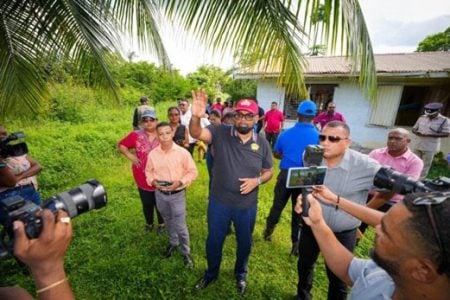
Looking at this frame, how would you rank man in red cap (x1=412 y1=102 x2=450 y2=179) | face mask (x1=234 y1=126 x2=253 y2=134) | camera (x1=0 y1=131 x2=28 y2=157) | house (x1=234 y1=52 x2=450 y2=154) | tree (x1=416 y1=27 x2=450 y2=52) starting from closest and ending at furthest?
face mask (x1=234 y1=126 x2=253 y2=134) → camera (x1=0 y1=131 x2=28 y2=157) → man in red cap (x1=412 y1=102 x2=450 y2=179) → house (x1=234 y1=52 x2=450 y2=154) → tree (x1=416 y1=27 x2=450 y2=52)

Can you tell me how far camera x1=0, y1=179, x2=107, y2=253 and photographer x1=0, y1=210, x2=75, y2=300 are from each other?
0.03 meters

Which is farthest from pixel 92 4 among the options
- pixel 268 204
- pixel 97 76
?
pixel 268 204

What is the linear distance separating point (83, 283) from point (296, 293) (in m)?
2.31

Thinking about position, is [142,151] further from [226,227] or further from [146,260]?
[226,227]

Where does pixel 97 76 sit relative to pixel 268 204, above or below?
above

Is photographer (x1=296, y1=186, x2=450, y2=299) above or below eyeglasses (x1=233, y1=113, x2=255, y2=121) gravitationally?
below

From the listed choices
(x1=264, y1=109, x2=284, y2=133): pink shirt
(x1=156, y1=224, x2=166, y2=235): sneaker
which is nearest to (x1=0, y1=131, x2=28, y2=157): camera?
(x1=156, y1=224, x2=166, y2=235): sneaker

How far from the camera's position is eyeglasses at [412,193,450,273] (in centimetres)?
77

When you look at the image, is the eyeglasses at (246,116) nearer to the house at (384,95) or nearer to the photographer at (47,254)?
the photographer at (47,254)

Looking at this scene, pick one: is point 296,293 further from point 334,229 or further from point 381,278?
point 381,278

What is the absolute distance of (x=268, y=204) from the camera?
186 inches

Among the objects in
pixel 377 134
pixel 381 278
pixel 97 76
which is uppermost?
pixel 97 76

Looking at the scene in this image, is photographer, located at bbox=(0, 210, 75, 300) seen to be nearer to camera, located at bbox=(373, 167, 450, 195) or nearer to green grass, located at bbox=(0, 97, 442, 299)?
camera, located at bbox=(373, 167, 450, 195)

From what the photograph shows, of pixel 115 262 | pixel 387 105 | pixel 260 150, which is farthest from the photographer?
pixel 387 105
